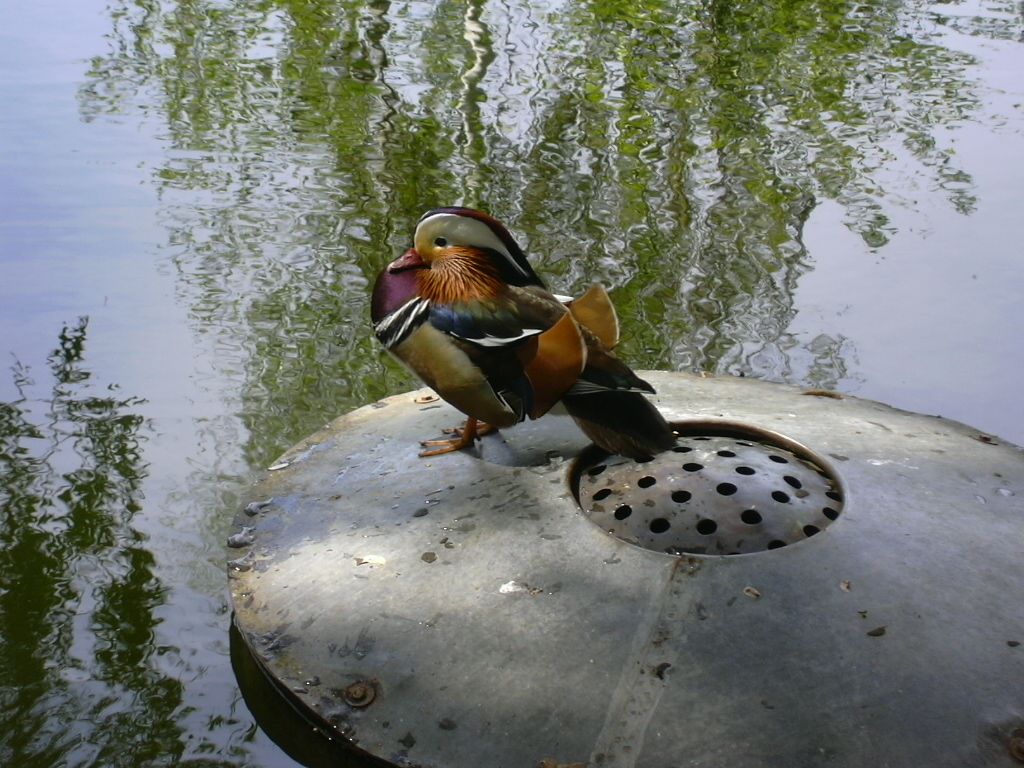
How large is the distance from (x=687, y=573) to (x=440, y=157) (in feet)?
12.6

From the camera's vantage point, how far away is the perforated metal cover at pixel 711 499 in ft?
8.52

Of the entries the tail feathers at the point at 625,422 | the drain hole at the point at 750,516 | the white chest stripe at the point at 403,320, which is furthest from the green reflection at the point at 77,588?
the drain hole at the point at 750,516

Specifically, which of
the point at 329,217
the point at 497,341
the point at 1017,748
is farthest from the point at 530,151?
the point at 1017,748

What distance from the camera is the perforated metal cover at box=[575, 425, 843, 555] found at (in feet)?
8.52

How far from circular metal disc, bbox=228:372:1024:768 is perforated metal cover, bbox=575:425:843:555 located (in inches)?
1.3

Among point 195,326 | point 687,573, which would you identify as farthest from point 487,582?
point 195,326

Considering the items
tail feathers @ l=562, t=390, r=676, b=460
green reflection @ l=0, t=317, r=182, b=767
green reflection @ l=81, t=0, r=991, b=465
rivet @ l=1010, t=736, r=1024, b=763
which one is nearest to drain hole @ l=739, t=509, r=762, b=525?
tail feathers @ l=562, t=390, r=676, b=460

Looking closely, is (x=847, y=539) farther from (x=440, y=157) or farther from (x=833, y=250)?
(x=440, y=157)

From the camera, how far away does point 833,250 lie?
17.4 ft

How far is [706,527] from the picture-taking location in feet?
8.55

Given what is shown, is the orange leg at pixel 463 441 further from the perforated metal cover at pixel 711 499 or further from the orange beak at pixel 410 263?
the orange beak at pixel 410 263

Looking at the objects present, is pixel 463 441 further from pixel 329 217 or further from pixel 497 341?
pixel 329 217

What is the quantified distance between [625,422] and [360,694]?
2.93ft

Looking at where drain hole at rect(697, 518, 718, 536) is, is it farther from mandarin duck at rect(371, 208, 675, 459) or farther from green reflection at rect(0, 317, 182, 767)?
green reflection at rect(0, 317, 182, 767)
